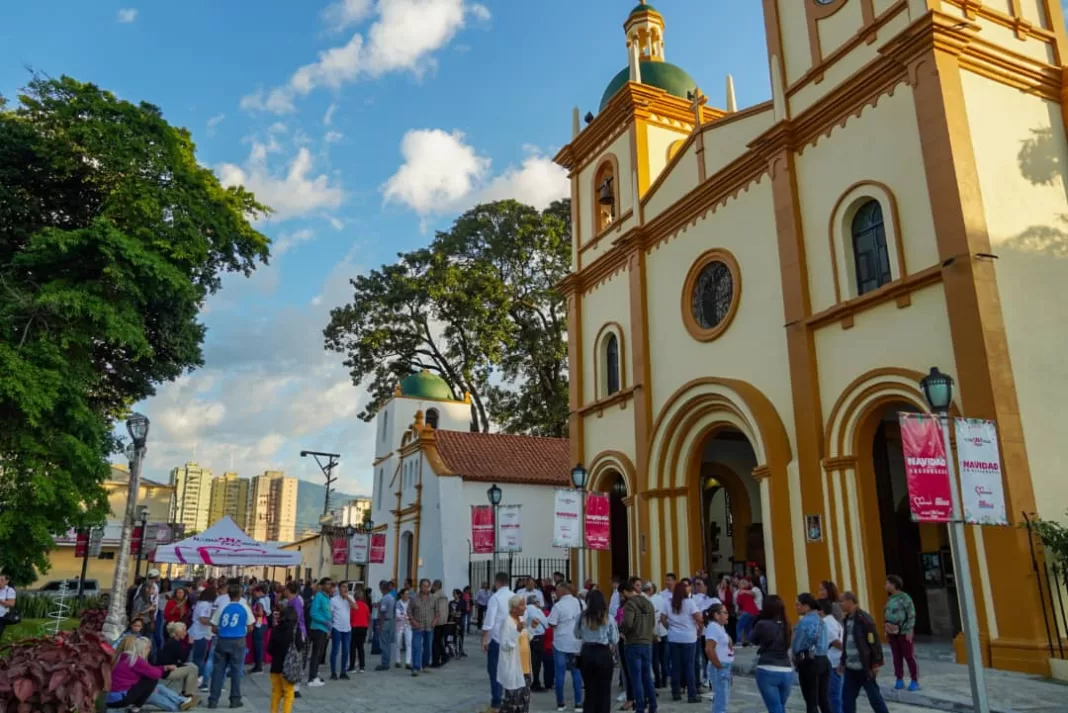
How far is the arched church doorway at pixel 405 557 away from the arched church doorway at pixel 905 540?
18643mm

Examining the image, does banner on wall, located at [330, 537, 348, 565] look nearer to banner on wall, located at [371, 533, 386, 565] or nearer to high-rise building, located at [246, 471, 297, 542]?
banner on wall, located at [371, 533, 386, 565]

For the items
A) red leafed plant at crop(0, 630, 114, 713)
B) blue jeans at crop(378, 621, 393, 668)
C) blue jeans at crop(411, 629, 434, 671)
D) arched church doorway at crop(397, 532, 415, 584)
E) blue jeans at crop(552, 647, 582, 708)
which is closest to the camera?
red leafed plant at crop(0, 630, 114, 713)

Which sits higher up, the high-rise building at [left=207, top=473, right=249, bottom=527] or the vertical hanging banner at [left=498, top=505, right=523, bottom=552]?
the high-rise building at [left=207, top=473, right=249, bottom=527]

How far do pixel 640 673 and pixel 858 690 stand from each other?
8.38 feet

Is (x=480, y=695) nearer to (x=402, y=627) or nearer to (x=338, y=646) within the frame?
(x=338, y=646)

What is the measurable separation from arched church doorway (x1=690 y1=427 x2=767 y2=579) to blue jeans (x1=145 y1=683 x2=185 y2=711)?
Result: 13.8 meters

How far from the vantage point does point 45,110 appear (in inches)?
765

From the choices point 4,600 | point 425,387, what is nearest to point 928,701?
point 4,600

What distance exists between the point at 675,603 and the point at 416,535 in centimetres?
2114

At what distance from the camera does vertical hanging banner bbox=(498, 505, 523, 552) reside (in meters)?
16.4

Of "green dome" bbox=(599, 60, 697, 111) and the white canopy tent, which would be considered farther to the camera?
"green dome" bbox=(599, 60, 697, 111)

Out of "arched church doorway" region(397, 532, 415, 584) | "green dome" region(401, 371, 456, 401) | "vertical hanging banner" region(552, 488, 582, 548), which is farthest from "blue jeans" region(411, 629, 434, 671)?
"green dome" region(401, 371, 456, 401)

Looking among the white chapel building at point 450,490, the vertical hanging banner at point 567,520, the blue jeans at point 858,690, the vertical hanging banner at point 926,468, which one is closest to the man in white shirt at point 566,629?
the blue jeans at point 858,690

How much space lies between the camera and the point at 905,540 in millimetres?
17094
